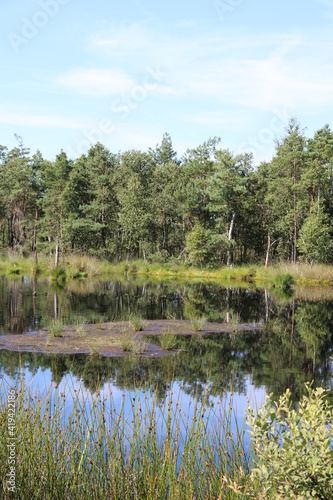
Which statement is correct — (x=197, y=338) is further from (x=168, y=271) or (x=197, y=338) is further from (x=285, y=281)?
(x=168, y=271)

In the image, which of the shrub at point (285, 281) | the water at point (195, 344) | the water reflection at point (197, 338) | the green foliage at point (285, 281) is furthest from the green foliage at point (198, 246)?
the water at point (195, 344)

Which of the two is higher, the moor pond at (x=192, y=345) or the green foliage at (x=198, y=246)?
the green foliage at (x=198, y=246)

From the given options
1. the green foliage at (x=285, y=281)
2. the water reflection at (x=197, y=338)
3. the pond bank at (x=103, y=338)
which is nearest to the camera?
the water reflection at (x=197, y=338)

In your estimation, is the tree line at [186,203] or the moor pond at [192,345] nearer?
the moor pond at [192,345]

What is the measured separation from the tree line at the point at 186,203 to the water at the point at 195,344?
14.3m

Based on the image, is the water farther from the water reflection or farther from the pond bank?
the pond bank

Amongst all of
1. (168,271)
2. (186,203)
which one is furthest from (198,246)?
(186,203)

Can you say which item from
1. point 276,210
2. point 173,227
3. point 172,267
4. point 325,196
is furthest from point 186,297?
point 173,227

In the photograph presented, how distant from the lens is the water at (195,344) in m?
10.8

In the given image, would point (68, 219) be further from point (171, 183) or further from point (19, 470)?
point (19, 470)

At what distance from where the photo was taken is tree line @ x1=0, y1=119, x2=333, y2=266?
47.4 m

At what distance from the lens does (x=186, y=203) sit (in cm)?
5128

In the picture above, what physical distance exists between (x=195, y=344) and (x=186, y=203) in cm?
3682

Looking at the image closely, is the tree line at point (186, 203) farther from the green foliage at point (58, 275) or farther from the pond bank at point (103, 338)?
the pond bank at point (103, 338)
